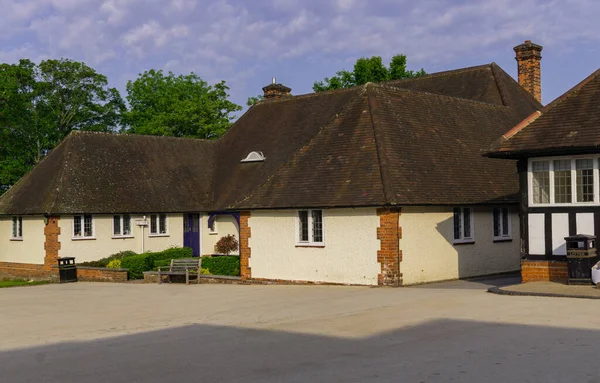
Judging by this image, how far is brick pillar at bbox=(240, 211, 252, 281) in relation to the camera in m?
26.0

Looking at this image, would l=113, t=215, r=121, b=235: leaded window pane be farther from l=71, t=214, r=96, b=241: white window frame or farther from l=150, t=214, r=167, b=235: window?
l=150, t=214, r=167, b=235: window

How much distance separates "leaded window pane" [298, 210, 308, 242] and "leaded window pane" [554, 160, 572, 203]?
818cm

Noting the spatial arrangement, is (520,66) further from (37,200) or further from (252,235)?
(37,200)

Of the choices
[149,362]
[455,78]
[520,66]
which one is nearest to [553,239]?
[149,362]

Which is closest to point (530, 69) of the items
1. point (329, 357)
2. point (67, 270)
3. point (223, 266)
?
point (223, 266)

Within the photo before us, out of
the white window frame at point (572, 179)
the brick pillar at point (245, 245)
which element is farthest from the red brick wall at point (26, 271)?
the white window frame at point (572, 179)

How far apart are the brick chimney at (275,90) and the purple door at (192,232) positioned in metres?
9.46

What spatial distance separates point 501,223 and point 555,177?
7.33 metres

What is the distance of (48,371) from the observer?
35.2ft

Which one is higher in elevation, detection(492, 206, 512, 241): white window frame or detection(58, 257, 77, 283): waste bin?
detection(492, 206, 512, 241): white window frame

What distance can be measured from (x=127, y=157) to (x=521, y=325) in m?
26.1

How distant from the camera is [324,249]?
947 inches

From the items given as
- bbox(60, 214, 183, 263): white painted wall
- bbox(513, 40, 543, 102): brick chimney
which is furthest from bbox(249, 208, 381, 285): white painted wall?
bbox(513, 40, 543, 102): brick chimney

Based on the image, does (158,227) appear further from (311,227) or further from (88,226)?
(311,227)
